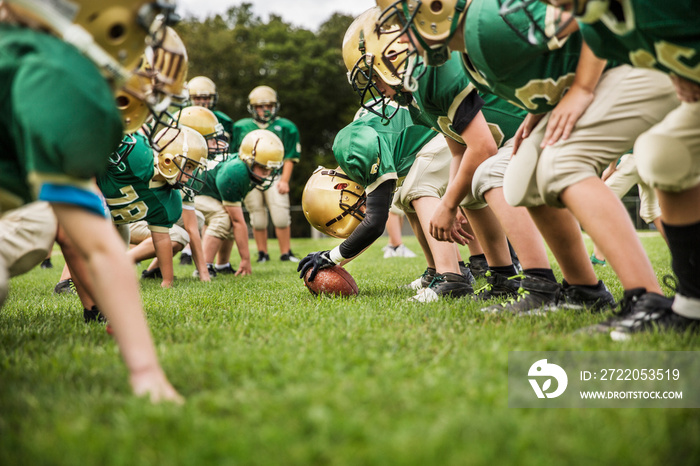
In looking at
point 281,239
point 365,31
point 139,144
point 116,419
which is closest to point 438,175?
point 365,31

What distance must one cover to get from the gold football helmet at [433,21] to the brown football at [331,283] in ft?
5.72

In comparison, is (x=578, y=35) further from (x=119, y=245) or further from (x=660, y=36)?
(x=119, y=245)

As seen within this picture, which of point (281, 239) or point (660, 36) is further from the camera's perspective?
point (281, 239)

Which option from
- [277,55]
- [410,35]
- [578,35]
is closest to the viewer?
[578,35]

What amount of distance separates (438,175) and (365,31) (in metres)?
1.15

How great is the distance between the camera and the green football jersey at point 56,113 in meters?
1.43

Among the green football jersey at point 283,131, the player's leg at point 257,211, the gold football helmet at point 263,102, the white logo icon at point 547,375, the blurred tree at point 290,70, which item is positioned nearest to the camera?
the white logo icon at point 547,375

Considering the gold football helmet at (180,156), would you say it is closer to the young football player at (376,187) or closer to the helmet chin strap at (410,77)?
the young football player at (376,187)

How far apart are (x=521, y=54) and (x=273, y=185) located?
7.40 meters

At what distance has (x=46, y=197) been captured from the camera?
1479 millimetres

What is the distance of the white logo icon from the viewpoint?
1537mm

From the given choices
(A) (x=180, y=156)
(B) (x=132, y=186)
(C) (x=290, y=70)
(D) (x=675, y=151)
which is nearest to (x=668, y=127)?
(D) (x=675, y=151)

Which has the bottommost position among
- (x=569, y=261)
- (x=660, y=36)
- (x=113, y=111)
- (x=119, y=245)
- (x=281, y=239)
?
(x=281, y=239)

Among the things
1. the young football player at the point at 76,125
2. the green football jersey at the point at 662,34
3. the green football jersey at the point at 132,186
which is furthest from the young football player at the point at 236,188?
the green football jersey at the point at 662,34
